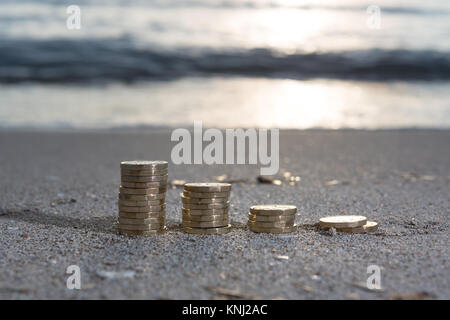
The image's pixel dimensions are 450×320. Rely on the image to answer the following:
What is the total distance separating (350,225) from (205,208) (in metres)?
0.82

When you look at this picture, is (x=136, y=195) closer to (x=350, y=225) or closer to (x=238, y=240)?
(x=238, y=240)

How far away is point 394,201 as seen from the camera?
4098 millimetres

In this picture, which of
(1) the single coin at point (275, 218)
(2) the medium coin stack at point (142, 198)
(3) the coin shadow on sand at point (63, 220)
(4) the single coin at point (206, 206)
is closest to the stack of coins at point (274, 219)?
(1) the single coin at point (275, 218)

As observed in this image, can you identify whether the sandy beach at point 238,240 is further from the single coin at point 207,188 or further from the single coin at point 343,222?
the single coin at point 207,188

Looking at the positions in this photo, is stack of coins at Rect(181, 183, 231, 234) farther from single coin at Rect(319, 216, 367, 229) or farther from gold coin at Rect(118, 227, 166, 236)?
single coin at Rect(319, 216, 367, 229)

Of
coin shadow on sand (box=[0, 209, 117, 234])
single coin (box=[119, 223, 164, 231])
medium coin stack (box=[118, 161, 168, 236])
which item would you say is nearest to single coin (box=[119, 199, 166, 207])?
medium coin stack (box=[118, 161, 168, 236])

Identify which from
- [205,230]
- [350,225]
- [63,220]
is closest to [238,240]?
[205,230]

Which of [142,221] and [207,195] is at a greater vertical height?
[207,195]

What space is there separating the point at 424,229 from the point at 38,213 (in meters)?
2.46

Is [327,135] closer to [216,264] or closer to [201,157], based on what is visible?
[201,157]

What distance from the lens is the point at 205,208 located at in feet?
10.1

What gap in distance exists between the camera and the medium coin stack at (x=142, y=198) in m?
3.01

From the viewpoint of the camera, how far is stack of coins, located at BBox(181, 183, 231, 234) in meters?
3.09
